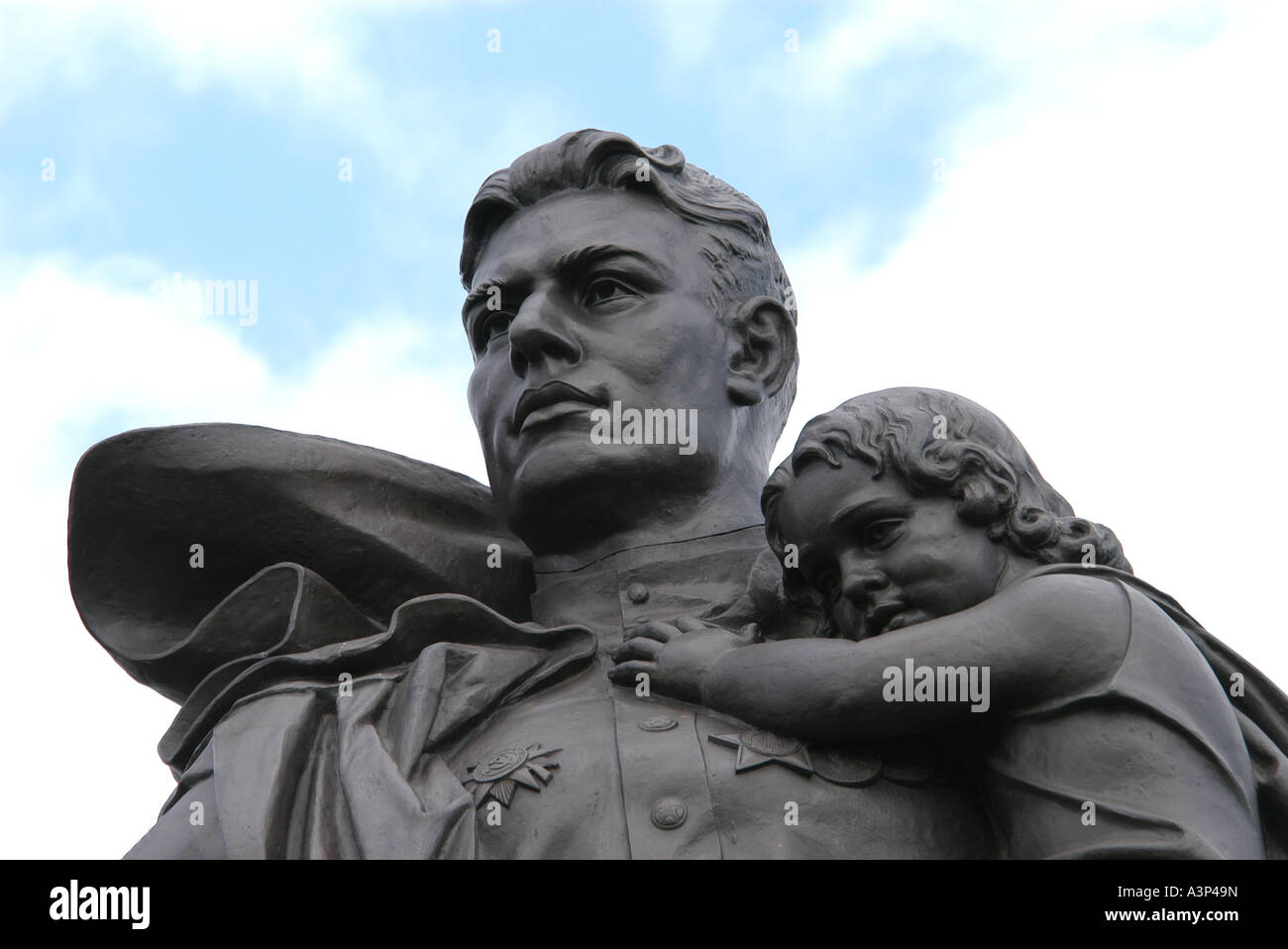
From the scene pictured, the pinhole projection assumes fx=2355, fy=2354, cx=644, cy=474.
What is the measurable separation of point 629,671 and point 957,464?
50.4 inches

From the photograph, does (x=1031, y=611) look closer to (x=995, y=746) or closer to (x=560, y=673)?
(x=995, y=746)

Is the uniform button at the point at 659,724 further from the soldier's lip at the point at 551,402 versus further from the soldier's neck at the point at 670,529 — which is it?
the soldier's lip at the point at 551,402

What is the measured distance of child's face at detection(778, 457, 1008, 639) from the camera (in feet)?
22.0

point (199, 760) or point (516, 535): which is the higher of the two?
point (516, 535)

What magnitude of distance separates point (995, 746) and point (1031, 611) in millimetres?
429

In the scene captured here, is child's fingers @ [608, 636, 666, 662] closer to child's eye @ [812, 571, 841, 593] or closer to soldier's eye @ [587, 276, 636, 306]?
child's eye @ [812, 571, 841, 593]

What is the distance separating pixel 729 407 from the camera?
850cm

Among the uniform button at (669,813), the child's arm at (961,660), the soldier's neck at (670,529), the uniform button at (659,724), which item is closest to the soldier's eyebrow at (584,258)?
the soldier's neck at (670,529)

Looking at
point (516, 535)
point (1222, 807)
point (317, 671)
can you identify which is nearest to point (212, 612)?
point (317, 671)

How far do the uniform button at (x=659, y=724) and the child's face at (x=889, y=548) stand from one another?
0.60 meters

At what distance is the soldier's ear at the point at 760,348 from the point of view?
8602 millimetres

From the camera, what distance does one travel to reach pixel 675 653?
723 centimetres

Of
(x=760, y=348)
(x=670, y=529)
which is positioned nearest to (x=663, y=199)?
(x=760, y=348)

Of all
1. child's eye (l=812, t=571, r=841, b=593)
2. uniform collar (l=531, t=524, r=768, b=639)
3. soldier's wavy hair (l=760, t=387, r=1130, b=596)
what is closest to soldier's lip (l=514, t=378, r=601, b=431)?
uniform collar (l=531, t=524, r=768, b=639)
